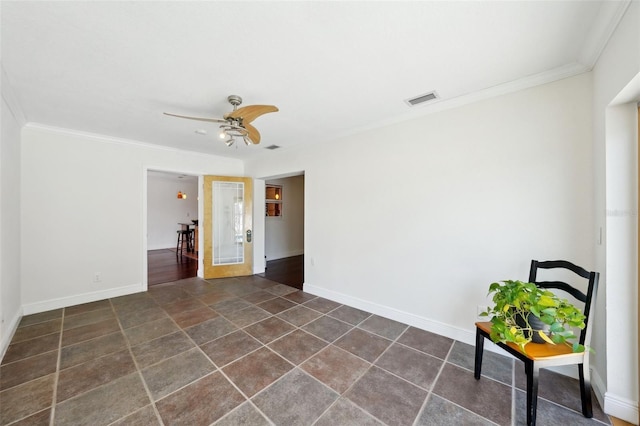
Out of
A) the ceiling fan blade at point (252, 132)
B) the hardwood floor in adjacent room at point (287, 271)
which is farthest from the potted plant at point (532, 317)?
the hardwood floor in adjacent room at point (287, 271)

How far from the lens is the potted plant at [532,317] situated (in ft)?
4.86

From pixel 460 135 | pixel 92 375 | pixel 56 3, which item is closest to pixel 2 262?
pixel 92 375

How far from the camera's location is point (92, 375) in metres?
1.99

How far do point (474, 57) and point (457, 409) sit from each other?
2631mm

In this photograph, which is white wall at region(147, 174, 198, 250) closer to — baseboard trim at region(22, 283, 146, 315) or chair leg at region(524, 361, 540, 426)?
baseboard trim at region(22, 283, 146, 315)

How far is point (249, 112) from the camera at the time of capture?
2.26 metres

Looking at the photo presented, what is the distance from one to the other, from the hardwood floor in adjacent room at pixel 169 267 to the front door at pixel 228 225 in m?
0.71

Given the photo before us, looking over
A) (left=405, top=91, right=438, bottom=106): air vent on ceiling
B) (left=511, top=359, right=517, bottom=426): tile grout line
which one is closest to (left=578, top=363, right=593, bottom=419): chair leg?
(left=511, top=359, right=517, bottom=426): tile grout line

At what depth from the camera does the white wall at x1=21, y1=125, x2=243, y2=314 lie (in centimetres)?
321

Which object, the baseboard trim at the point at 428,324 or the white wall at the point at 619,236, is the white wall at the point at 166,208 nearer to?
the baseboard trim at the point at 428,324

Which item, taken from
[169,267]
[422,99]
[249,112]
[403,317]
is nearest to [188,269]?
[169,267]

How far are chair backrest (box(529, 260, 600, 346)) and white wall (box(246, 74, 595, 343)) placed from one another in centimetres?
19

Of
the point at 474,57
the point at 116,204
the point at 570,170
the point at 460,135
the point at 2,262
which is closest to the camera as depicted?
the point at 474,57

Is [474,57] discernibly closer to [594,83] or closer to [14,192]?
[594,83]
